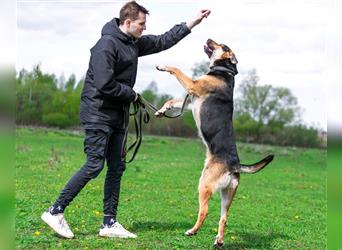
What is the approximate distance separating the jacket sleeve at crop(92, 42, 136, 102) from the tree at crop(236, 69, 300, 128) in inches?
1371

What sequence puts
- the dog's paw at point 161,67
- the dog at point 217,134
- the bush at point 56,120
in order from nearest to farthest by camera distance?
1. the dog at point 217,134
2. the dog's paw at point 161,67
3. the bush at point 56,120

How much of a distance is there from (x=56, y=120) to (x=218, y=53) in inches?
1499

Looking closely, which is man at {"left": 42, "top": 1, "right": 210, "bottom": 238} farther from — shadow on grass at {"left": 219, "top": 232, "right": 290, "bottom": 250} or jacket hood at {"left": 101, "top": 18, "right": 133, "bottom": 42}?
shadow on grass at {"left": 219, "top": 232, "right": 290, "bottom": 250}

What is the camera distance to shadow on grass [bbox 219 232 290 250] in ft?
20.9

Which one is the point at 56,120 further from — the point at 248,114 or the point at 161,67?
the point at 161,67

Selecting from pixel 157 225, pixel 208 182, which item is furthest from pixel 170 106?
pixel 157 225

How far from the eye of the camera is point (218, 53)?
627 cm

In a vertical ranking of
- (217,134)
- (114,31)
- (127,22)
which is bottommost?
(217,134)

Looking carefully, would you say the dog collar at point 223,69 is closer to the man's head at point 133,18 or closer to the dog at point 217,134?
the dog at point 217,134

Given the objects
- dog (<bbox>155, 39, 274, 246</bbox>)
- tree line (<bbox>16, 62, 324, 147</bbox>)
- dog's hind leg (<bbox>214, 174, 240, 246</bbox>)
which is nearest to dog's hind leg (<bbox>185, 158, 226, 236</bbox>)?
dog (<bbox>155, 39, 274, 246</bbox>)

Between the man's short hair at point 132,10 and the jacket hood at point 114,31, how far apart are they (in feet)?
0.54

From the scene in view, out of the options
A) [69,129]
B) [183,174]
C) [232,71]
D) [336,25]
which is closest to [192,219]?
[232,71]

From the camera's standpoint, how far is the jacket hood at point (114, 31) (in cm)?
600

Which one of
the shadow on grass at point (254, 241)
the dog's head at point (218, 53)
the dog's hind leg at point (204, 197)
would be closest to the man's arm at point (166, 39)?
the dog's head at point (218, 53)
